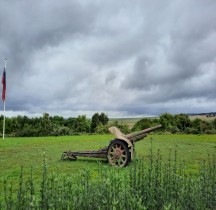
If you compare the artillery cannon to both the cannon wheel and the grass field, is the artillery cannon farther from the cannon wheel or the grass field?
the grass field

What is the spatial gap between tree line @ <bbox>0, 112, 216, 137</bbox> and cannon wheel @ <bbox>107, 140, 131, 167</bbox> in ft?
88.8

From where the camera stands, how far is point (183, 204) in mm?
5422

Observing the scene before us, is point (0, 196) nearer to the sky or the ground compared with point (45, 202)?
nearer to the ground

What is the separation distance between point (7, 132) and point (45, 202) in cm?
4868

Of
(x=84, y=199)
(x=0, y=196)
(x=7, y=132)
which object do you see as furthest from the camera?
(x=7, y=132)

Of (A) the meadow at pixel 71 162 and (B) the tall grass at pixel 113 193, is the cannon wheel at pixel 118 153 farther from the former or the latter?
(B) the tall grass at pixel 113 193

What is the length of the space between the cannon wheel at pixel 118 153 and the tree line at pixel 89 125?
27.1m

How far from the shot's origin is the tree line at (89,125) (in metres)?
44.6

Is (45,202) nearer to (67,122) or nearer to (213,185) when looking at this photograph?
(213,185)

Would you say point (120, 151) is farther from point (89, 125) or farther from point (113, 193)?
point (89, 125)

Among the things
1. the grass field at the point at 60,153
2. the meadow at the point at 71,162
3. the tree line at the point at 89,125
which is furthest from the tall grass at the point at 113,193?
the tree line at the point at 89,125

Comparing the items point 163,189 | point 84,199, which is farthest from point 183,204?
point 84,199

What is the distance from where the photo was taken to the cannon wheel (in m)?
13.3

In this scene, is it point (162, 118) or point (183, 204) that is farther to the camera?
point (162, 118)
